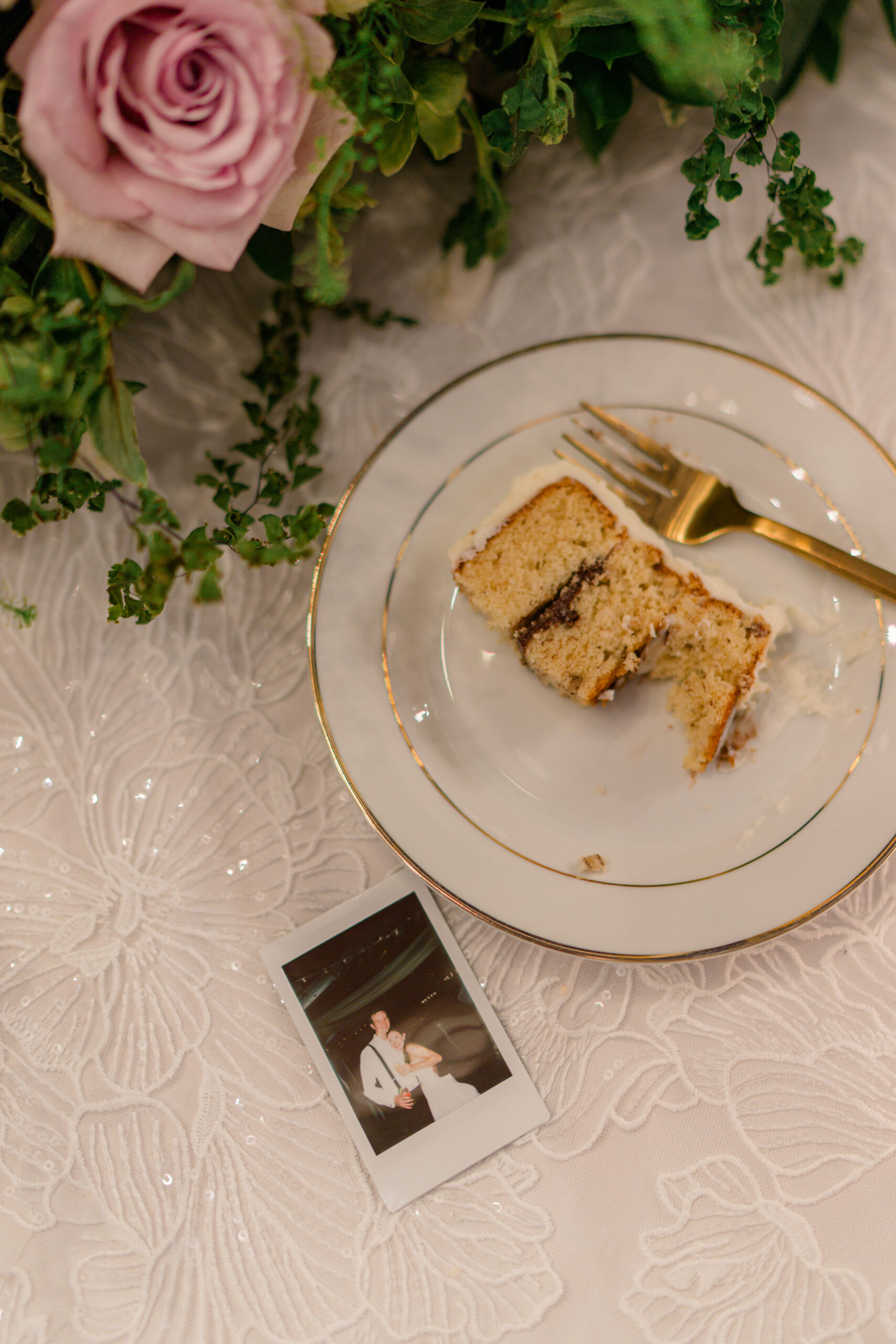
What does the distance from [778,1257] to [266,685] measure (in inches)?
44.4

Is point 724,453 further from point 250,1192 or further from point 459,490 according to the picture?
point 250,1192

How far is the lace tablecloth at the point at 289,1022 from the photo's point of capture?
47.5 inches

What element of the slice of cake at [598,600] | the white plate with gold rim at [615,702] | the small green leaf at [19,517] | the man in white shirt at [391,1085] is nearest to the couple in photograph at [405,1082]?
the man in white shirt at [391,1085]

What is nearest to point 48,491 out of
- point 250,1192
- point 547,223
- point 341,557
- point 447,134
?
point 341,557

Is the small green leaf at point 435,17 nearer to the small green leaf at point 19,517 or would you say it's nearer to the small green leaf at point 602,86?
the small green leaf at point 602,86

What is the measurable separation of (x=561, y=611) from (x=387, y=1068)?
28.6 inches

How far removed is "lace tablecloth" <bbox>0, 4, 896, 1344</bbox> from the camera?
1207mm

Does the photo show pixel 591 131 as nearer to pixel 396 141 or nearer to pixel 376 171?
pixel 376 171

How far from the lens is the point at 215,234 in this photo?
0.79 m

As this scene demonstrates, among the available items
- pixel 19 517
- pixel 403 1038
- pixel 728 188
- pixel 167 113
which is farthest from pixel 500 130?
pixel 403 1038

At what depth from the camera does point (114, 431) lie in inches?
36.6

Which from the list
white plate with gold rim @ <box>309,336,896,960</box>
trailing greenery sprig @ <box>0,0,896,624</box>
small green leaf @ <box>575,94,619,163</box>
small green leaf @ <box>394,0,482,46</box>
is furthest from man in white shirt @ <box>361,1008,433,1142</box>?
small green leaf @ <box>575,94,619,163</box>

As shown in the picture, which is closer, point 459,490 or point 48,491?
point 48,491

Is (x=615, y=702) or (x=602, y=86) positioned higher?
(x=602, y=86)
